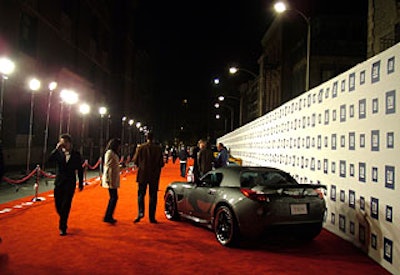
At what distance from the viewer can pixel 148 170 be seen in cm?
888

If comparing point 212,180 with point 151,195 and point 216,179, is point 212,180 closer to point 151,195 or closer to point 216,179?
point 216,179

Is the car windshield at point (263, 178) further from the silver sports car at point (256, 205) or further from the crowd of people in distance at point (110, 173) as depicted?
the crowd of people in distance at point (110, 173)

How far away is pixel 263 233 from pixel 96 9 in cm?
3618

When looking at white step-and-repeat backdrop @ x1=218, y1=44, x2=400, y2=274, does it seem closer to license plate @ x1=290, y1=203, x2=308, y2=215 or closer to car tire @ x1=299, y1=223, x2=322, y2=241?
car tire @ x1=299, y1=223, x2=322, y2=241

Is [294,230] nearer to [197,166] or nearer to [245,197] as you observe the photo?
[245,197]

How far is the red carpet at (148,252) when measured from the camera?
18.4 ft

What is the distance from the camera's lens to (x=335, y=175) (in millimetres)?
8273

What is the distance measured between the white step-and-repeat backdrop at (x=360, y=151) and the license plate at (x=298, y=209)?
0.97 m

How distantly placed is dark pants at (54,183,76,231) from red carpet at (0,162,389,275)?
10.7 inches

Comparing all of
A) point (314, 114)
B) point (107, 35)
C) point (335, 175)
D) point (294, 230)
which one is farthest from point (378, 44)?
point (107, 35)

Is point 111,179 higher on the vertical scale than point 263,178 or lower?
lower

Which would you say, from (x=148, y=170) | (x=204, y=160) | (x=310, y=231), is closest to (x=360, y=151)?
(x=310, y=231)

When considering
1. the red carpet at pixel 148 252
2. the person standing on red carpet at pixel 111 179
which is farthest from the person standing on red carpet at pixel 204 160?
the person standing on red carpet at pixel 111 179

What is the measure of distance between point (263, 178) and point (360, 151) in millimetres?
1828
